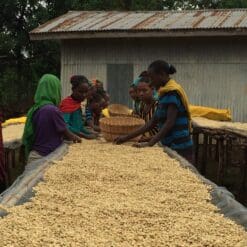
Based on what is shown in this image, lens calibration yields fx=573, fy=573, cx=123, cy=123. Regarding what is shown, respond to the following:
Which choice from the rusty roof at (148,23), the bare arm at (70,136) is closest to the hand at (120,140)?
the bare arm at (70,136)

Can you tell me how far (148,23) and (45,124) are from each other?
7.85 meters

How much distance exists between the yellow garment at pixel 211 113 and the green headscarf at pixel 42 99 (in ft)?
21.4

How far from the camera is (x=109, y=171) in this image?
4383 millimetres

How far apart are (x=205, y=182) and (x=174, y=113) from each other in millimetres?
1655

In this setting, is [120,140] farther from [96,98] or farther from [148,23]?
[148,23]

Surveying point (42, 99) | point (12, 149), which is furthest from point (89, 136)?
point (12, 149)

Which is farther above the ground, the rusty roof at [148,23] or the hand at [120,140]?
the rusty roof at [148,23]

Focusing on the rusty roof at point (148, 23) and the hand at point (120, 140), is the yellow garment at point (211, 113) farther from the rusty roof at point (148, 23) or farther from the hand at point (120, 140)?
the hand at point (120, 140)

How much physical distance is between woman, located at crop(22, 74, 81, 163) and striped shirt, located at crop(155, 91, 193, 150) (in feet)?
3.26

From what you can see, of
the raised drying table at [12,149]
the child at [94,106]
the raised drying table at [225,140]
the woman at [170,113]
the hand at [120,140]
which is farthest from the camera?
the raised drying table at [225,140]

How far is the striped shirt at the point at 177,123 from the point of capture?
5656mm

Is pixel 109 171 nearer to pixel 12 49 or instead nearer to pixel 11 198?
pixel 11 198

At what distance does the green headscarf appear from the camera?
5801 mm

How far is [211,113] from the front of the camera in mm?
12031
